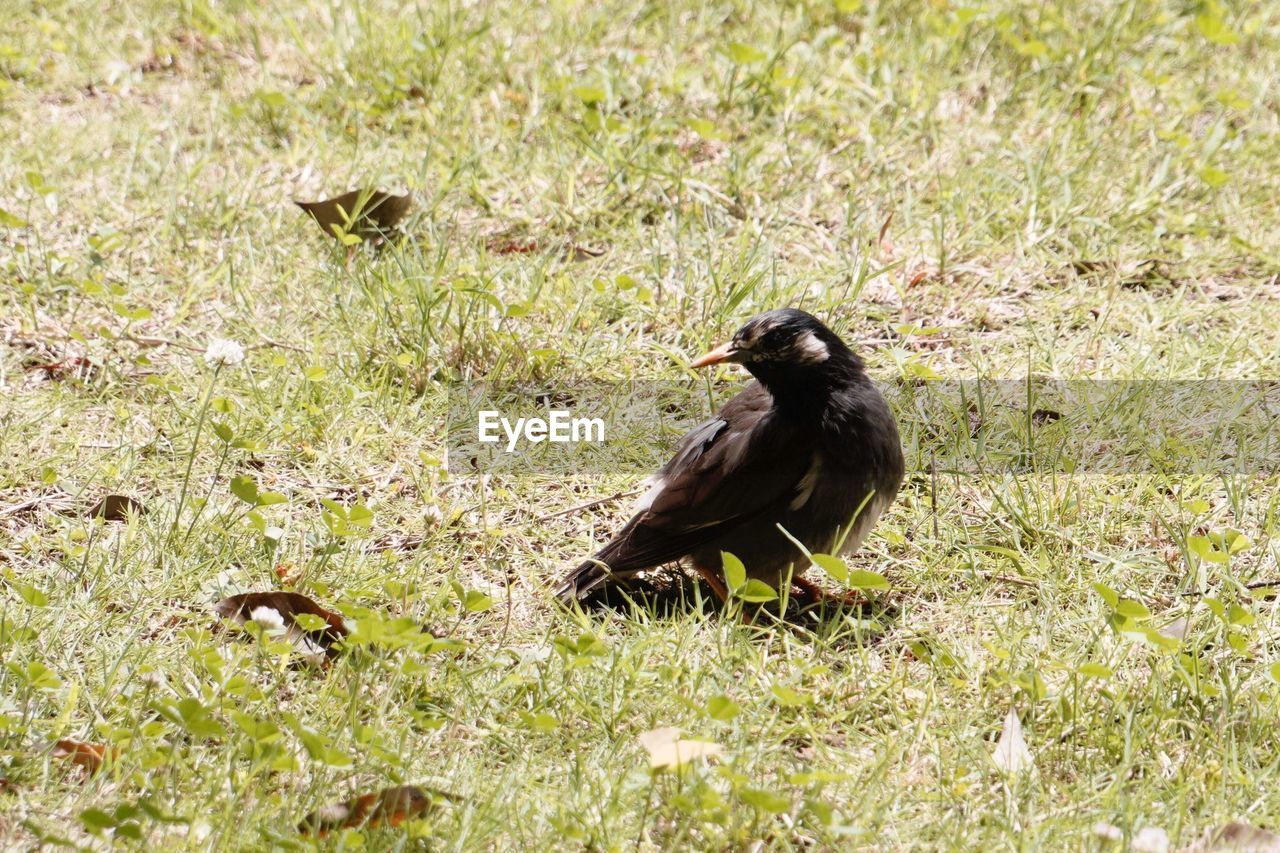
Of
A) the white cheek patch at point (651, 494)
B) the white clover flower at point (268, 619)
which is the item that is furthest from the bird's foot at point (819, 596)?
the white clover flower at point (268, 619)

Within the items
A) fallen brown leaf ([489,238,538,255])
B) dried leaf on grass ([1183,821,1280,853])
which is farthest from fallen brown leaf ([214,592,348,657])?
fallen brown leaf ([489,238,538,255])

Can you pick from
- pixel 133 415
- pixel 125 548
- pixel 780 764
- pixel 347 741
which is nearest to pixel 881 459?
pixel 780 764

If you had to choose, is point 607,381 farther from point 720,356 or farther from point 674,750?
point 674,750

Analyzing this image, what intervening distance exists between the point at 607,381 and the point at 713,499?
1.04m

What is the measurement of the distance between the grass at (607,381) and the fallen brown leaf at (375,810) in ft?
0.14

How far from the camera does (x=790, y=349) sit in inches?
139

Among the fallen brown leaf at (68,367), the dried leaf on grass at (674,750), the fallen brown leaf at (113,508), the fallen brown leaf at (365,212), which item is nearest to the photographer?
the dried leaf on grass at (674,750)

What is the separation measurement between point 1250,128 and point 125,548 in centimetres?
448

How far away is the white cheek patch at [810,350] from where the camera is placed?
352cm

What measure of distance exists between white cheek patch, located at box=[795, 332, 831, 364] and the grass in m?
0.55

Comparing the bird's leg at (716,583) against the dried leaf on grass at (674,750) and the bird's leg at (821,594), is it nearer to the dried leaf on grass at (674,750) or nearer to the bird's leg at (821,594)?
the bird's leg at (821,594)

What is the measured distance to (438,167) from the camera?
17.4 ft

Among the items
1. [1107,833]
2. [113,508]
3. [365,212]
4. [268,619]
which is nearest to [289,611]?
[268,619]

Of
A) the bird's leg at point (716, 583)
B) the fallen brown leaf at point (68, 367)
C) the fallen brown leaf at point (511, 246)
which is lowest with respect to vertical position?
the bird's leg at point (716, 583)
